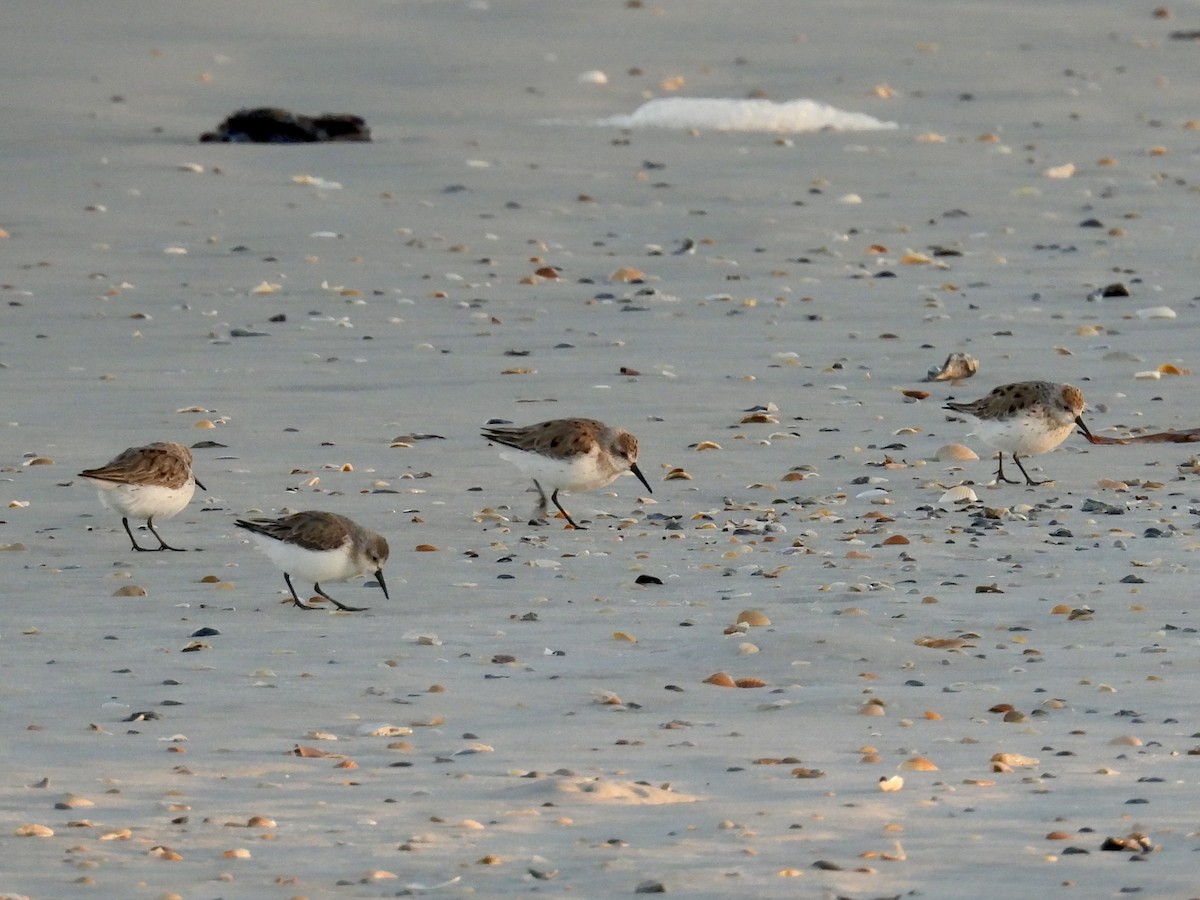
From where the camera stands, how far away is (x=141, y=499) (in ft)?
24.9

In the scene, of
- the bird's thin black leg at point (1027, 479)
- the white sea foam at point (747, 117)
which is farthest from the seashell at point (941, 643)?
the white sea foam at point (747, 117)

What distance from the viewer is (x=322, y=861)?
14.3ft

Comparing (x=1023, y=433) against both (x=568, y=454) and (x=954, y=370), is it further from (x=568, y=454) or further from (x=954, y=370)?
→ (x=954, y=370)

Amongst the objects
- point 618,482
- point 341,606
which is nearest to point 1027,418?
point 618,482

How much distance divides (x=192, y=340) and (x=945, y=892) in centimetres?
811

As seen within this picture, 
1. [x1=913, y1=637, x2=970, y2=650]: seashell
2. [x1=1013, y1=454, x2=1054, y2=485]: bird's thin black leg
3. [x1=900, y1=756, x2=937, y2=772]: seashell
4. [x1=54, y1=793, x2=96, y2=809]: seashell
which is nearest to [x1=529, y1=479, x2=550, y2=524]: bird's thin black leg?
[x1=1013, y1=454, x2=1054, y2=485]: bird's thin black leg

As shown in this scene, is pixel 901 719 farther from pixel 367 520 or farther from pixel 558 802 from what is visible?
pixel 367 520

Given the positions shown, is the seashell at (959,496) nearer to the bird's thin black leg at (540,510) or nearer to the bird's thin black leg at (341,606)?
the bird's thin black leg at (540,510)

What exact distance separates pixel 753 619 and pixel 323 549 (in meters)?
1.34

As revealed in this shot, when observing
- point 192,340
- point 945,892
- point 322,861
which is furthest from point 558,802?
point 192,340

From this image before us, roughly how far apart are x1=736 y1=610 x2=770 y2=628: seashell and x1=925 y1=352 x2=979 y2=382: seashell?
4.35 meters

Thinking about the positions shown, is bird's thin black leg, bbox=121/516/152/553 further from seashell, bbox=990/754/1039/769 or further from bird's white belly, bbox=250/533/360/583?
seashell, bbox=990/754/1039/769

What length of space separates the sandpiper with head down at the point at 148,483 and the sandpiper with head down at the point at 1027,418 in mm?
3098

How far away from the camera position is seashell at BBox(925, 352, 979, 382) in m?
10.7
